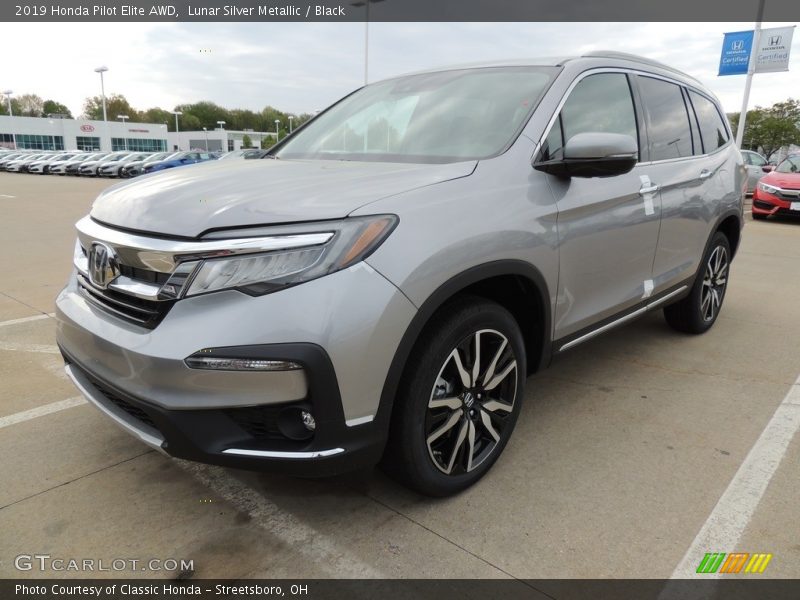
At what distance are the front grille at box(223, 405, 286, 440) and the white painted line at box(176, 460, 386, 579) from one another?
0.53 m

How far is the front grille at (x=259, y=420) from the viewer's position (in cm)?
190

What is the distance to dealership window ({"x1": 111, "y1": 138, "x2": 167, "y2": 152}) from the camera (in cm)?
8138

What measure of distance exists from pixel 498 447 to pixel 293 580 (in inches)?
40.9

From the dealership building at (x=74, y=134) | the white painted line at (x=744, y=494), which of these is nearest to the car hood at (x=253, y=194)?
the white painted line at (x=744, y=494)

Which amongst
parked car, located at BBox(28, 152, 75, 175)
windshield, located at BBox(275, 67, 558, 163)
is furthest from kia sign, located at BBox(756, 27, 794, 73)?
parked car, located at BBox(28, 152, 75, 175)

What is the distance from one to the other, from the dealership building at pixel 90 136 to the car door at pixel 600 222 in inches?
2981

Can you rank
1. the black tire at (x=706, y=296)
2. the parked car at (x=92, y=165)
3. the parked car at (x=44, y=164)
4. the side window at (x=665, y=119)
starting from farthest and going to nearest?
the parked car at (x=44, y=164), the parked car at (x=92, y=165), the black tire at (x=706, y=296), the side window at (x=665, y=119)

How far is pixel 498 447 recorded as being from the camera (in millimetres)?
2625

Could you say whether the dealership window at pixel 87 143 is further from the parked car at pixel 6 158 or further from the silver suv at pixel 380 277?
the silver suv at pixel 380 277

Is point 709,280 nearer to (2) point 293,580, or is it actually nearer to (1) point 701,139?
(1) point 701,139

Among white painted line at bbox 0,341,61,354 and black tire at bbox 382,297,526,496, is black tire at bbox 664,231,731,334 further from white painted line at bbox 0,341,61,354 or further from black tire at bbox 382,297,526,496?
white painted line at bbox 0,341,61,354

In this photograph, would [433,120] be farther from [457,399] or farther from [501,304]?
[457,399]

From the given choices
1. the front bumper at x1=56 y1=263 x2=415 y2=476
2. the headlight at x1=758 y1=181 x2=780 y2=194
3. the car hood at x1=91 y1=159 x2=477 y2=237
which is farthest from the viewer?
the headlight at x1=758 y1=181 x2=780 y2=194
